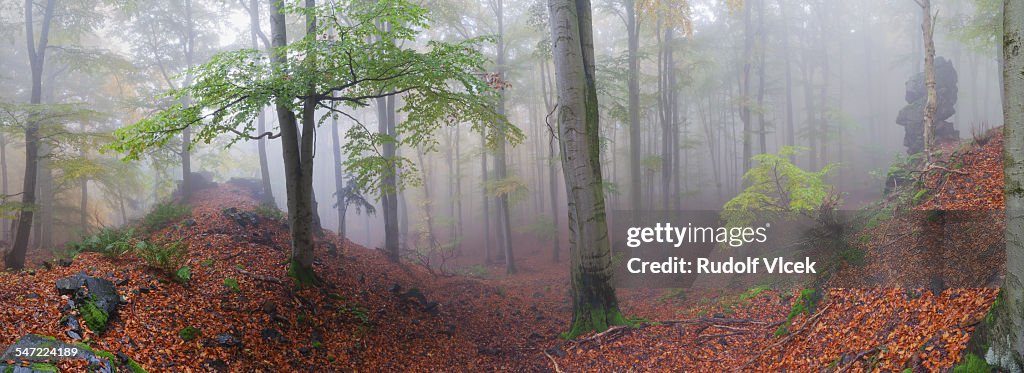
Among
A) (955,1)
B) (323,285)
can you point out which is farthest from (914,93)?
(323,285)

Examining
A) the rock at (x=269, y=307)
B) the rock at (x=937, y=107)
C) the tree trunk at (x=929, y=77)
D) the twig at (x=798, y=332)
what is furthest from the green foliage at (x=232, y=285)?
the rock at (x=937, y=107)

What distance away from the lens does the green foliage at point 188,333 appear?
16.3 ft

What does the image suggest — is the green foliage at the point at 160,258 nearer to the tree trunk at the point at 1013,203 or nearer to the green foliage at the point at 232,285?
the green foliage at the point at 232,285

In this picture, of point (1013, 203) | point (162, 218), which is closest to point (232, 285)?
point (162, 218)

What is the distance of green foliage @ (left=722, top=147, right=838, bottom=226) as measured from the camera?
9.82 meters

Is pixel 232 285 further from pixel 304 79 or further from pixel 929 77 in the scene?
pixel 929 77

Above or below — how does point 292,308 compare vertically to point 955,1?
below

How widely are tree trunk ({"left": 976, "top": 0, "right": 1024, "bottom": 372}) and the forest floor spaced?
290 mm

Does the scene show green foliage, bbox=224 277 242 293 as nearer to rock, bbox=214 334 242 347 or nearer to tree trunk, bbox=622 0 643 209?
rock, bbox=214 334 242 347

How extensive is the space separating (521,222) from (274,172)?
36.6 meters

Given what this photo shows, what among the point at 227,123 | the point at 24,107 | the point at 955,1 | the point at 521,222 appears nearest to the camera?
the point at 227,123

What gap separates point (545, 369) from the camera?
6398 mm

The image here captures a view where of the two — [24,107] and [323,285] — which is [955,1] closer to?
[323,285]

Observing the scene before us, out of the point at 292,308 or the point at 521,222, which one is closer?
the point at 292,308
